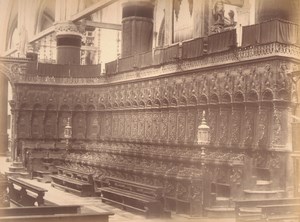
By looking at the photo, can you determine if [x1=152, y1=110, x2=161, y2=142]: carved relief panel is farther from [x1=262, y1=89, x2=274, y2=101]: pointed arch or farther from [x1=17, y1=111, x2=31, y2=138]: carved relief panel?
[x1=17, y1=111, x2=31, y2=138]: carved relief panel

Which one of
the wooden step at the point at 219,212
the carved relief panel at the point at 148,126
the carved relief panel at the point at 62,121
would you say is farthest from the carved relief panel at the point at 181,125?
the carved relief panel at the point at 62,121

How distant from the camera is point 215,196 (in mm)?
10617

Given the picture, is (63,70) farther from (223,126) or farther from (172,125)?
(223,126)

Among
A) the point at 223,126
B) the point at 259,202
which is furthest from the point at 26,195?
the point at 223,126

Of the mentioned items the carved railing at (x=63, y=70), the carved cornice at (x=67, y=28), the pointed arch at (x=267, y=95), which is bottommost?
the pointed arch at (x=267, y=95)

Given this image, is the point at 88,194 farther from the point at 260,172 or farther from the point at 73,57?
the point at 73,57

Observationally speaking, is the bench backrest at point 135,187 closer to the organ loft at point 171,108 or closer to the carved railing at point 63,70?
the organ loft at point 171,108

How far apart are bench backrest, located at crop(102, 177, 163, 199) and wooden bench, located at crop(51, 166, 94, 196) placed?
0.43m

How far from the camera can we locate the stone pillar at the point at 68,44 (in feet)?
78.8

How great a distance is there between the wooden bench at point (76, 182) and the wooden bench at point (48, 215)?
17.3 feet

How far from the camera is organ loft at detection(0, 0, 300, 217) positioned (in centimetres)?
1127

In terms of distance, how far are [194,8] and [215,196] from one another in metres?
8.82

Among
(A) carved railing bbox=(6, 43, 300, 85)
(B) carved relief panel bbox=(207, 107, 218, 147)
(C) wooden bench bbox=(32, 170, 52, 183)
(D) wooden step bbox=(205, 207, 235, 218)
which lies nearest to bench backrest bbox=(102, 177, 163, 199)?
(D) wooden step bbox=(205, 207, 235, 218)

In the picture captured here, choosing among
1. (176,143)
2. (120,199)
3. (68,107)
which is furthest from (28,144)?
(120,199)
